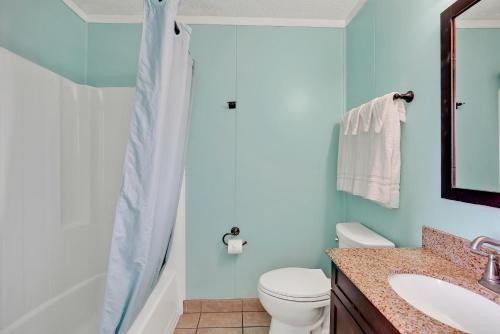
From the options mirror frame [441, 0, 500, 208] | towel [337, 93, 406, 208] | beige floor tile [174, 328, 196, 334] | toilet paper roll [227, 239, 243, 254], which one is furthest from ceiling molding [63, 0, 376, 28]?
beige floor tile [174, 328, 196, 334]

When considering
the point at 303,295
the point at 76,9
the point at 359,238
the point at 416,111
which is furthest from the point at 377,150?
the point at 76,9

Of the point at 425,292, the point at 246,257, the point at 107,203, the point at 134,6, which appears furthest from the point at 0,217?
the point at 425,292

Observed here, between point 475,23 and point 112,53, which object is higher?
point 112,53

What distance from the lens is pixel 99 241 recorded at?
1.77 m

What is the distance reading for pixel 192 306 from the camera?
1.92 metres

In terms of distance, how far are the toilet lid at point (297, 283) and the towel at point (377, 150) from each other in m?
0.62

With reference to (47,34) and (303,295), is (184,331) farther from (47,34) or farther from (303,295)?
(47,34)

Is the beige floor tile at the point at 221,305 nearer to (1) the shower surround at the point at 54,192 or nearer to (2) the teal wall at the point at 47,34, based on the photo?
(1) the shower surround at the point at 54,192

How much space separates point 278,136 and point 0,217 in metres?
1.70

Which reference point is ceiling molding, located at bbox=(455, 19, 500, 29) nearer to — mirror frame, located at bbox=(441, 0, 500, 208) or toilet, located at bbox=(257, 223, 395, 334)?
mirror frame, located at bbox=(441, 0, 500, 208)

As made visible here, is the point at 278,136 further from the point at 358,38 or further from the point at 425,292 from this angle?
the point at 425,292

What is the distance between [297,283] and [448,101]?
49.2 inches

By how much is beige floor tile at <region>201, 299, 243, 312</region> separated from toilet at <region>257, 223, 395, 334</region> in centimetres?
46

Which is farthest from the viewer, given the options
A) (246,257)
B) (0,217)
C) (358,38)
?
(246,257)
